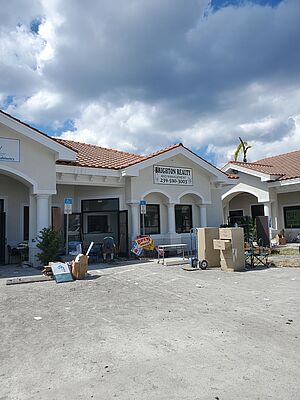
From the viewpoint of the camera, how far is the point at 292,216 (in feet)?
71.6

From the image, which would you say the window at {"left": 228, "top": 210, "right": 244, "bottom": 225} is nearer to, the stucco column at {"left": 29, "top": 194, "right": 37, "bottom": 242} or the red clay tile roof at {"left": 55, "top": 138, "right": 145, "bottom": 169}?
the red clay tile roof at {"left": 55, "top": 138, "right": 145, "bottom": 169}

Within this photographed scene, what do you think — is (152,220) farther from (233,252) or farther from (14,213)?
(14,213)

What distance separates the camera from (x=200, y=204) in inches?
726

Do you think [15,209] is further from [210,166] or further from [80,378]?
[80,378]

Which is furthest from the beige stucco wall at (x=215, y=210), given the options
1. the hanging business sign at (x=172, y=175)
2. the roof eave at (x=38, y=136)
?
the roof eave at (x=38, y=136)

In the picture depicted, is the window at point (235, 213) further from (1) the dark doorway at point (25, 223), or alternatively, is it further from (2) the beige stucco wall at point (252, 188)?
(1) the dark doorway at point (25, 223)

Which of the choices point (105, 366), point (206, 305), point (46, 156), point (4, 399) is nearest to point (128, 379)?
point (105, 366)

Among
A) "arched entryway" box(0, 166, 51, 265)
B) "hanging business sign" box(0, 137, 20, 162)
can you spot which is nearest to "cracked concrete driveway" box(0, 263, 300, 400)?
"arched entryway" box(0, 166, 51, 265)

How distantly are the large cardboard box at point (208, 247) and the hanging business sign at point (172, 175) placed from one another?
16.6 ft

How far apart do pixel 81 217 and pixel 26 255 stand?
3.31m

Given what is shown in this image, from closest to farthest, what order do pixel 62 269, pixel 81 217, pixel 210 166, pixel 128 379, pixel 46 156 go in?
pixel 128 379
pixel 62 269
pixel 46 156
pixel 81 217
pixel 210 166

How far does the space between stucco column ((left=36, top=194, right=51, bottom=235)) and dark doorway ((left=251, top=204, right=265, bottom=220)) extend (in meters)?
15.7

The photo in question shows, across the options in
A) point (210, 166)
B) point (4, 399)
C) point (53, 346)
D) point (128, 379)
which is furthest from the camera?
point (210, 166)

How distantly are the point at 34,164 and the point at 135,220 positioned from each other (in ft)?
16.8
